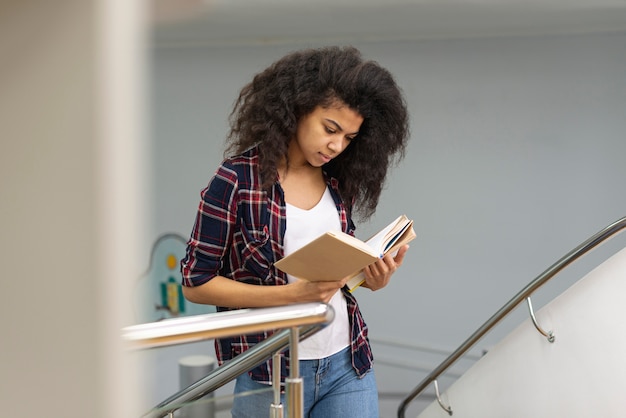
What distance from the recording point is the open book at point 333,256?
2.35 metres

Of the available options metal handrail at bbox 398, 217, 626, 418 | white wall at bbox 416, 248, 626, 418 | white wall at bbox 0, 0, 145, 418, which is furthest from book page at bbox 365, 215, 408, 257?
white wall at bbox 0, 0, 145, 418

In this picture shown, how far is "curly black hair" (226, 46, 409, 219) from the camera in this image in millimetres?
2680

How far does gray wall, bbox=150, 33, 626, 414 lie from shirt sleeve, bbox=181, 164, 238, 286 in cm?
414

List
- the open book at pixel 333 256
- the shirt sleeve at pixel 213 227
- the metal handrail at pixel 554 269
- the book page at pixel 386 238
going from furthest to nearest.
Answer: the metal handrail at pixel 554 269 < the book page at pixel 386 238 < the shirt sleeve at pixel 213 227 < the open book at pixel 333 256

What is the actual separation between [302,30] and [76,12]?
5947 millimetres

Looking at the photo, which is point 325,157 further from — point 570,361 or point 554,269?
point 570,361

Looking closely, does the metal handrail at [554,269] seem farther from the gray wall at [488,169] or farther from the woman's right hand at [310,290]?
the gray wall at [488,169]

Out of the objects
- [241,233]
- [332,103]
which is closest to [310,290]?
[241,233]

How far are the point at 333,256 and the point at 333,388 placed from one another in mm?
481

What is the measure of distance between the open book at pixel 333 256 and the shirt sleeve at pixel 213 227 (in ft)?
0.67

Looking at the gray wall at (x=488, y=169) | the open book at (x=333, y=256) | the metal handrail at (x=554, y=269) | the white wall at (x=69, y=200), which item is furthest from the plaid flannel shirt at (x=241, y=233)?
the gray wall at (x=488, y=169)

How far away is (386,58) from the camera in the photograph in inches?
277

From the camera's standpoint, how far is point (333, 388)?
2650mm

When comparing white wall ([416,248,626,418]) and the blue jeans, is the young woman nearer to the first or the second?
the blue jeans
